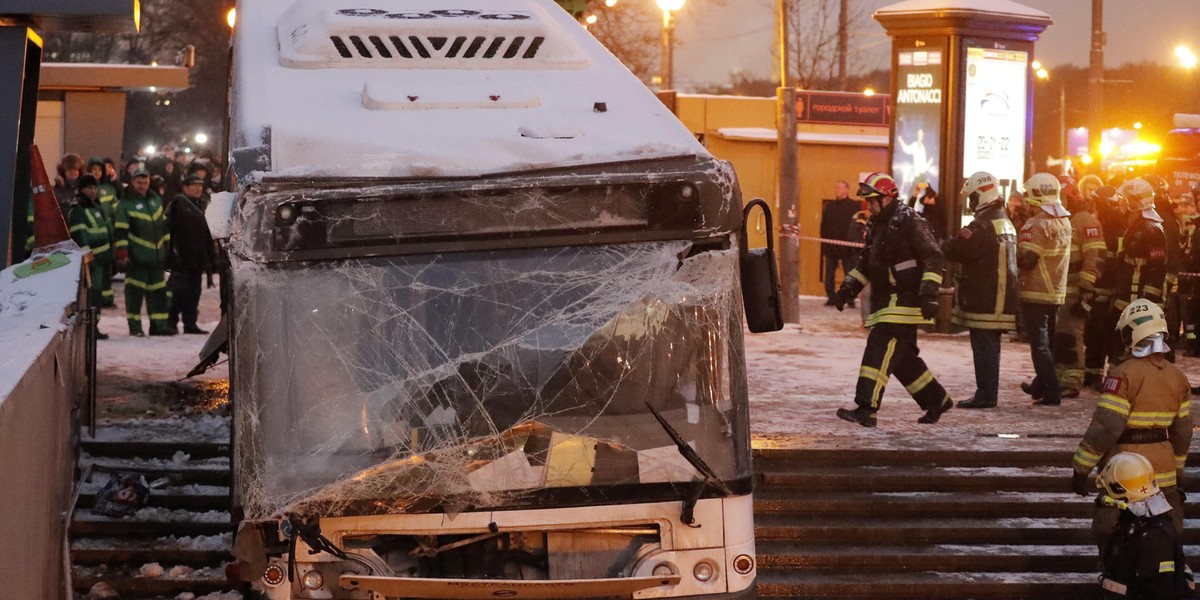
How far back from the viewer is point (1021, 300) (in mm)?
11922

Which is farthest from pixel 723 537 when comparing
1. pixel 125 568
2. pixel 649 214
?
pixel 125 568

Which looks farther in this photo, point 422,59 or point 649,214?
point 422,59

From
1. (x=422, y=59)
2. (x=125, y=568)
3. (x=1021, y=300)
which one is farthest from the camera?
(x=1021, y=300)

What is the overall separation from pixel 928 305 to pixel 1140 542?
3515 millimetres

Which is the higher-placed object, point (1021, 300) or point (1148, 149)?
point (1148, 149)

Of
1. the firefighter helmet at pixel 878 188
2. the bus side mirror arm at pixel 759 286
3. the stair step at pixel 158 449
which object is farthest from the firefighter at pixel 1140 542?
the stair step at pixel 158 449

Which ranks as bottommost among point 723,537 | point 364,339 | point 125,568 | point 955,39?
point 125,568

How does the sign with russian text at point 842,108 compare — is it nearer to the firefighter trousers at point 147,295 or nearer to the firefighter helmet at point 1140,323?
the firefighter trousers at point 147,295

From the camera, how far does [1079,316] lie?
1262 centimetres

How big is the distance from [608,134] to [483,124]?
48 centimetres

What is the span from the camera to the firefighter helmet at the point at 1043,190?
11703mm

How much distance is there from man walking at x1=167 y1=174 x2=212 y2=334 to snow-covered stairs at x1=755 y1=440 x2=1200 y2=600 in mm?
8336

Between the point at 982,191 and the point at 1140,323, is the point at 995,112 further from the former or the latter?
the point at 1140,323

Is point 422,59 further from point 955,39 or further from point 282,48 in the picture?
point 955,39
